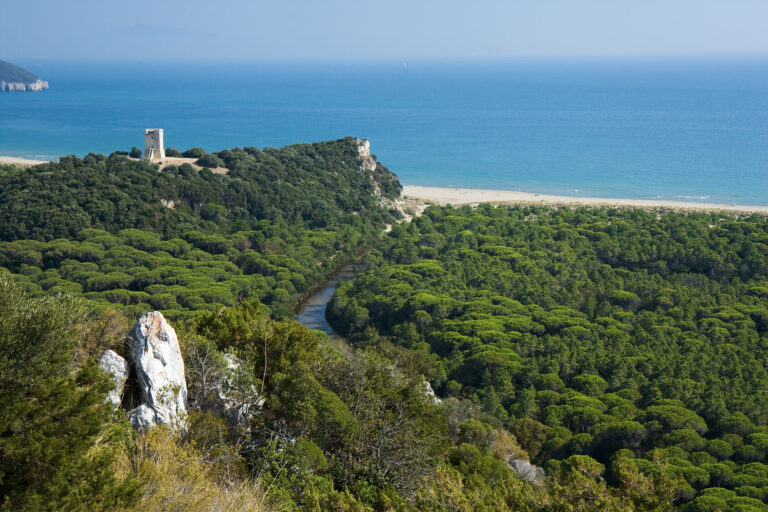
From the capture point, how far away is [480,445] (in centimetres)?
1545

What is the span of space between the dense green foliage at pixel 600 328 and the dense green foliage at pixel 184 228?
3.92 m

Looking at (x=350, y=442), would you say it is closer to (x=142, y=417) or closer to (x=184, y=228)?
(x=142, y=417)

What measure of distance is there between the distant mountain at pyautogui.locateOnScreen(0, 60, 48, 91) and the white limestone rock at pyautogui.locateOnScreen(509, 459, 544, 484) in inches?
7088

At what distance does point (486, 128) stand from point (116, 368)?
91.4 meters

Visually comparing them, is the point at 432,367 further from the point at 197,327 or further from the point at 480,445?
the point at 197,327

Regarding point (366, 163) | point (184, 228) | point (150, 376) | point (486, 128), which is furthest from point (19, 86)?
point (150, 376)

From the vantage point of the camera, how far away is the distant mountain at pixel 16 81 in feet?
542

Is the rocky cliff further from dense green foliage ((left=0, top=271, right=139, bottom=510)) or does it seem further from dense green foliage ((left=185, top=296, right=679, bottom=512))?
dense green foliage ((left=0, top=271, right=139, bottom=510))

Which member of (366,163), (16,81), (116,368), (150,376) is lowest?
(366,163)

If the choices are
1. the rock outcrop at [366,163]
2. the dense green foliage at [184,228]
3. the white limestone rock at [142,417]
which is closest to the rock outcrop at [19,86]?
the rock outcrop at [366,163]

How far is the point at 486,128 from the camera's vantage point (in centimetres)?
9681

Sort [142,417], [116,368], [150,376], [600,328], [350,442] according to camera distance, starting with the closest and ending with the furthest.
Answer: [142,417] → [116,368] → [150,376] → [350,442] → [600,328]

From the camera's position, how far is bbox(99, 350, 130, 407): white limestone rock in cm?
920

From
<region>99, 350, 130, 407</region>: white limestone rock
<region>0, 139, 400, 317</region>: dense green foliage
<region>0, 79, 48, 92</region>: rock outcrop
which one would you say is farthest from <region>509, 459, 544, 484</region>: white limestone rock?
<region>0, 79, 48, 92</region>: rock outcrop
